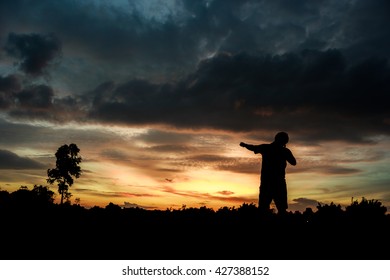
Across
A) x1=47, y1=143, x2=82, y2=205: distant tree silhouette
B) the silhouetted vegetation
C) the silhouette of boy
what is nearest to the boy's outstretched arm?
the silhouette of boy

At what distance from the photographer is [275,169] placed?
449 inches

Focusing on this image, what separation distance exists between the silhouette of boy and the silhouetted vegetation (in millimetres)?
517

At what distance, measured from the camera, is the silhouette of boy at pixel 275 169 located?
11320 mm

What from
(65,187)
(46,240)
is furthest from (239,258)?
(65,187)

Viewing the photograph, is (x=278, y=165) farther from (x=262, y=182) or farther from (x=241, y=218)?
(x=241, y=218)

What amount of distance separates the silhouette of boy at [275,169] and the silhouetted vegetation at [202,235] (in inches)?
20.4

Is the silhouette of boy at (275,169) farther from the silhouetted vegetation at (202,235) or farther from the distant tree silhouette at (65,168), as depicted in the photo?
the distant tree silhouette at (65,168)

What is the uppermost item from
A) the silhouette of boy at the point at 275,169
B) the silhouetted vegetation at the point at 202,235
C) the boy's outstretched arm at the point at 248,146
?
the boy's outstretched arm at the point at 248,146

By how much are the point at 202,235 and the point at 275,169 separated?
3174 mm

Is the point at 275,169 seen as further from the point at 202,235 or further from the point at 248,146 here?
the point at 202,235

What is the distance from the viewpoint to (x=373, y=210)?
1153 cm

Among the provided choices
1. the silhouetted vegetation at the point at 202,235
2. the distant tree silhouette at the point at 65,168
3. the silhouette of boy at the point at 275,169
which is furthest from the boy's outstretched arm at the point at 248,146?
the distant tree silhouette at the point at 65,168

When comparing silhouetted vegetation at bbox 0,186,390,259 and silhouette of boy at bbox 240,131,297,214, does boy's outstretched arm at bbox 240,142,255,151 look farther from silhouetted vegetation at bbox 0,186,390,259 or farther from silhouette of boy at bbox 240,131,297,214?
silhouetted vegetation at bbox 0,186,390,259

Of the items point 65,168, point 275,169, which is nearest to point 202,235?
point 275,169
